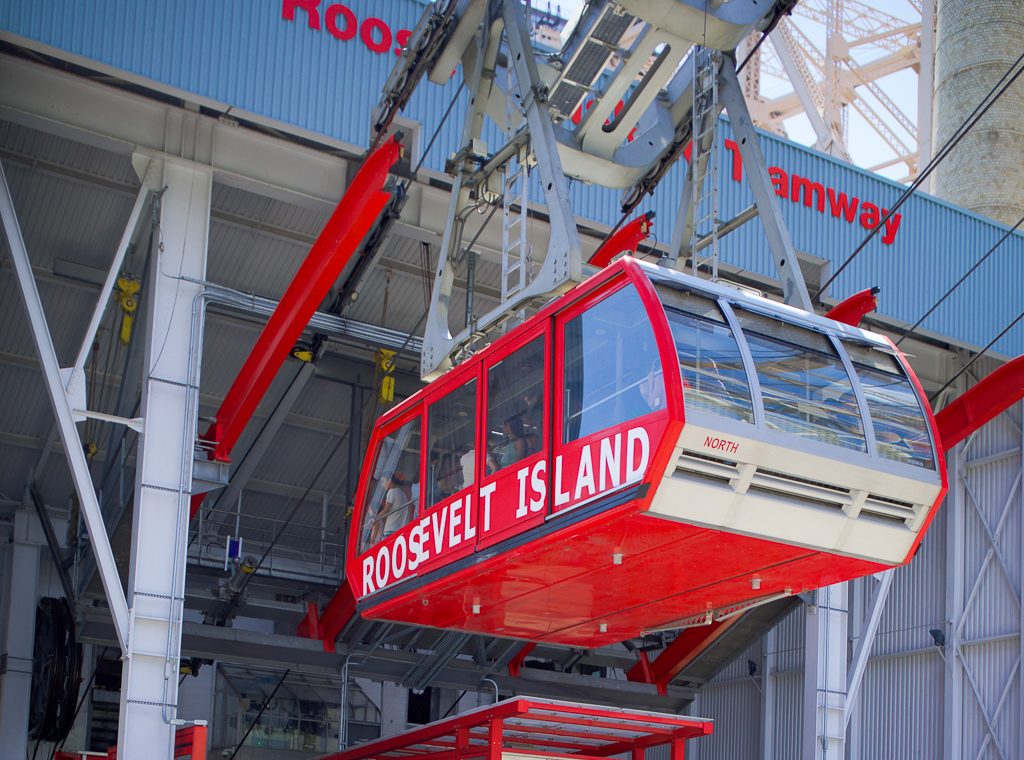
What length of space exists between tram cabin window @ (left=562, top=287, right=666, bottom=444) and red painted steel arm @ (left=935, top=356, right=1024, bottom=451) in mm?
12194

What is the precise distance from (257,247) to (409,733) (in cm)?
908

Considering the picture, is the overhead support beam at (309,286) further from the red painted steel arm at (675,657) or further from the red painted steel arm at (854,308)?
the red painted steel arm at (675,657)

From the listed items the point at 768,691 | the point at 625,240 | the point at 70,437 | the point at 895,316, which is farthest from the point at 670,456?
the point at 768,691

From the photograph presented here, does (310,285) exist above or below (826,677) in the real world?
above

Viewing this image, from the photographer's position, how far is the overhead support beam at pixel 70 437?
15281 mm

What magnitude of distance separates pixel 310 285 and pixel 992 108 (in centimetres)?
1887

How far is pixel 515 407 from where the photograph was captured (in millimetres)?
10992

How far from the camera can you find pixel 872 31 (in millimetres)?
55562

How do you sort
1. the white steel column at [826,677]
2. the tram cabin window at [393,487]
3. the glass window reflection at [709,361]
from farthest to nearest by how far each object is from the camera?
the white steel column at [826,677]
the tram cabin window at [393,487]
the glass window reflection at [709,361]

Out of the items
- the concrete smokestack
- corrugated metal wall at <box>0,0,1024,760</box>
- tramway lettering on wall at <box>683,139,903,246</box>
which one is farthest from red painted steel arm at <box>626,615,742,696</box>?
the concrete smokestack

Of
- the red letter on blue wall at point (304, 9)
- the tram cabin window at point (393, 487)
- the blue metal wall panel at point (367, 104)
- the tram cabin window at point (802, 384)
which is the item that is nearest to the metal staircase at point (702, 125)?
the tram cabin window at point (802, 384)

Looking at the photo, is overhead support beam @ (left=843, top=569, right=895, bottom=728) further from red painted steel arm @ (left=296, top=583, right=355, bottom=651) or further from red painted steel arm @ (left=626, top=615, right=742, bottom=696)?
red painted steel arm @ (left=296, top=583, right=355, bottom=651)

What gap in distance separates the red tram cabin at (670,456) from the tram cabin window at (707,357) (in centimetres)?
1

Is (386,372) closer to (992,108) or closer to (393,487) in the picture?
(393,487)
